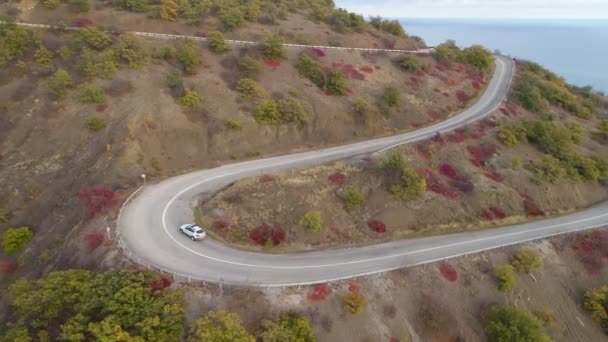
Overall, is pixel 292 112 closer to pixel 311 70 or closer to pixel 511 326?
pixel 311 70

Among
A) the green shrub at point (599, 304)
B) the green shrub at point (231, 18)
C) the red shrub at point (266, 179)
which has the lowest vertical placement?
the green shrub at point (599, 304)

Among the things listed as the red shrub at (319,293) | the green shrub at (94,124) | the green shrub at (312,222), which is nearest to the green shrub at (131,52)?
the green shrub at (94,124)

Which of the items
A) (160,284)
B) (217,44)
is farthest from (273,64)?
(160,284)

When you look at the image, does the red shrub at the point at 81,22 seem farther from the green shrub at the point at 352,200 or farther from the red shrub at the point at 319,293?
the red shrub at the point at 319,293

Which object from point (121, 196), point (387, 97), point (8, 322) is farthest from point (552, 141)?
point (8, 322)

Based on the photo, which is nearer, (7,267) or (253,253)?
(253,253)

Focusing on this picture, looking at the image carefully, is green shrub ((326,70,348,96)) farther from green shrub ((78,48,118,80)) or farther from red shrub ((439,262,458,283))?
red shrub ((439,262,458,283))
